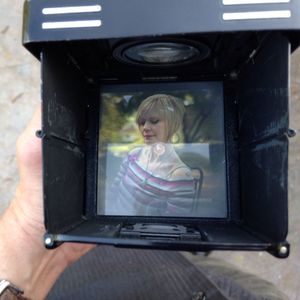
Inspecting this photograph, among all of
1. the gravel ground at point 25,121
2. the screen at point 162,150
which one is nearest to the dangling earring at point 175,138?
the screen at point 162,150

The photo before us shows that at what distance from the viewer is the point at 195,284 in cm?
87

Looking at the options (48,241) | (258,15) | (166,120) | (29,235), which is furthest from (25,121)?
(258,15)

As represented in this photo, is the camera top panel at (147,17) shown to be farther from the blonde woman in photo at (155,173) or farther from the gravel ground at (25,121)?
the gravel ground at (25,121)

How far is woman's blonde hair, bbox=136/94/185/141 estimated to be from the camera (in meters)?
0.74

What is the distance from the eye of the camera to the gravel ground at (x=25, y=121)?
130cm

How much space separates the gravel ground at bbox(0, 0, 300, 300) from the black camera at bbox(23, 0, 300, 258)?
0.68 metres

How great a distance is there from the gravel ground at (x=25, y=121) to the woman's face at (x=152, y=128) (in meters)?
0.71

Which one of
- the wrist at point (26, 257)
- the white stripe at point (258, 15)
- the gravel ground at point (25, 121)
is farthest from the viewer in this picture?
the gravel ground at point (25, 121)

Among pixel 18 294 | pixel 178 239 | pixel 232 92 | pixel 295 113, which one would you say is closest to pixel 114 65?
pixel 232 92

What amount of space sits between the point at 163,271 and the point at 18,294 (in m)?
0.32

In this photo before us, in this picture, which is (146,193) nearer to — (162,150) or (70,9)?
(162,150)

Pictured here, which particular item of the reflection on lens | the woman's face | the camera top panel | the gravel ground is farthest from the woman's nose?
the gravel ground

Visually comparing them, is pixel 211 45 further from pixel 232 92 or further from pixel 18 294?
pixel 18 294

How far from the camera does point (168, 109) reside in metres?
0.74
